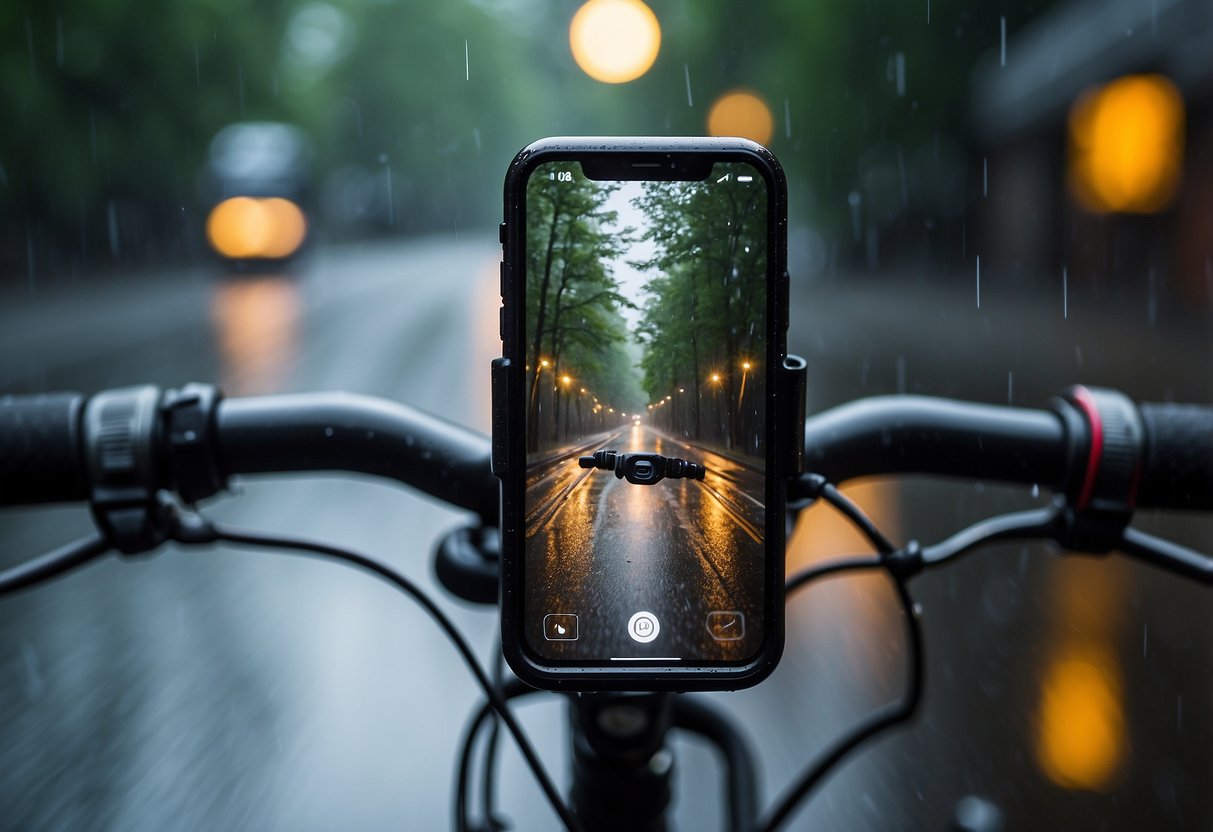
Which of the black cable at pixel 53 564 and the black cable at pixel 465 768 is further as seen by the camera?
the black cable at pixel 465 768

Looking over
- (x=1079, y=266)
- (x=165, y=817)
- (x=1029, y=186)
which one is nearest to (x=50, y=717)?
(x=165, y=817)

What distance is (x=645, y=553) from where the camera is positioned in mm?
955

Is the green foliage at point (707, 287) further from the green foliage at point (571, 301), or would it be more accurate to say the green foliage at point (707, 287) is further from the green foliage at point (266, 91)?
the green foliage at point (266, 91)

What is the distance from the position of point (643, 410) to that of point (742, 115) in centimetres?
3114

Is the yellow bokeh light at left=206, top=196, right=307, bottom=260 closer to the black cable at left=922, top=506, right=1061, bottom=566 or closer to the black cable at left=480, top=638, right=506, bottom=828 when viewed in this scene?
the black cable at left=480, top=638, right=506, bottom=828

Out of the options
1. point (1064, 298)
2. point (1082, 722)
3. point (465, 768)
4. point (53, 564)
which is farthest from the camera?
point (1064, 298)

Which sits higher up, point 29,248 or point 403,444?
point 29,248

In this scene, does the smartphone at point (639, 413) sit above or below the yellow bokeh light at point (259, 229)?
below

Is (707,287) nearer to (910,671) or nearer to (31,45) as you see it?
(910,671)

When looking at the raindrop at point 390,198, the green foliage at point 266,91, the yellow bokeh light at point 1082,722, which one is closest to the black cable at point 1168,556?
the yellow bokeh light at point 1082,722

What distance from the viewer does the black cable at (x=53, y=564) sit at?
1.27 metres

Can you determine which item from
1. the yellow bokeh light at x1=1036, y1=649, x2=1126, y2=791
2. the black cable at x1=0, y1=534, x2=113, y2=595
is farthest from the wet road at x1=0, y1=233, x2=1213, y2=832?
the black cable at x1=0, y1=534, x2=113, y2=595

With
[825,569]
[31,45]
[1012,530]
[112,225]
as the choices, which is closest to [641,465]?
[825,569]

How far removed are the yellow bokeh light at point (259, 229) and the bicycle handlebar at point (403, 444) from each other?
2159cm
